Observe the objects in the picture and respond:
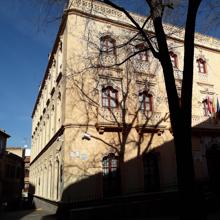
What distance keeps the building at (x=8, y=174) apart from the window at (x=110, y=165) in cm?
2363

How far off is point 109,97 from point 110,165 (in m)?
4.16

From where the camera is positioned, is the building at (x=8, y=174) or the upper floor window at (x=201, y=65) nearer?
the upper floor window at (x=201, y=65)

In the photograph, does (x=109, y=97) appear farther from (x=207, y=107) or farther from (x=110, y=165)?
(x=207, y=107)

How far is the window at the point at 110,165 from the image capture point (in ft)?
47.0

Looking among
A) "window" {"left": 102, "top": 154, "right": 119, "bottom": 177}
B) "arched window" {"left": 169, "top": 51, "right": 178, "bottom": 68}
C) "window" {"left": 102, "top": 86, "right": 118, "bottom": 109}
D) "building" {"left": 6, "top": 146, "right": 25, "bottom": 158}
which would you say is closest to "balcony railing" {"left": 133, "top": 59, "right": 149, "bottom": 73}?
"window" {"left": 102, "top": 86, "right": 118, "bottom": 109}

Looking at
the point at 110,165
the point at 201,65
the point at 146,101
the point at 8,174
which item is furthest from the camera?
the point at 8,174

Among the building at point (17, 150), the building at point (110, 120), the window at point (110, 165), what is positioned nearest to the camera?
→ the building at point (110, 120)

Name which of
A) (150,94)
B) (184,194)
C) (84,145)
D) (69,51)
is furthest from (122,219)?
(69,51)

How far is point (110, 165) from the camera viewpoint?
47.6 ft

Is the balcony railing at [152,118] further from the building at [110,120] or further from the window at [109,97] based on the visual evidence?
the window at [109,97]

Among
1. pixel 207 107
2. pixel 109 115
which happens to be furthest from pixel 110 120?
pixel 207 107

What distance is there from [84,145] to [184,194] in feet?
25.2

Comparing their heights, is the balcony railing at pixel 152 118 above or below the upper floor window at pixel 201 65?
below

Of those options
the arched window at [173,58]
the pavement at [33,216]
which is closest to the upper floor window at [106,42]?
the arched window at [173,58]
